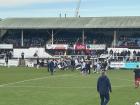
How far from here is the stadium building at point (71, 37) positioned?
7775 cm

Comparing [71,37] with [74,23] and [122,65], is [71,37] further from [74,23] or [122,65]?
[122,65]

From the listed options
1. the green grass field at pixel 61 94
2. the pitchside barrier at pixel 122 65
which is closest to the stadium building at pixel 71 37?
the pitchside barrier at pixel 122 65

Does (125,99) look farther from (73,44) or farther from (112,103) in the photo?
(73,44)

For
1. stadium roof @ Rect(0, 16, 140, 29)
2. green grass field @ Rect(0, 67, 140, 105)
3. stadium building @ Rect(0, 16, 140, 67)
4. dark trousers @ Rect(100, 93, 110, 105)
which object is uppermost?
stadium roof @ Rect(0, 16, 140, 29)

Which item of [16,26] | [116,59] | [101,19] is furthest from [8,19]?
[116,59]

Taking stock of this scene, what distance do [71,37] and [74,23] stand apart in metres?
2.18

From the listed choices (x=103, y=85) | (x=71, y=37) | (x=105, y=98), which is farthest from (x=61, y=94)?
(x=71, y=37)

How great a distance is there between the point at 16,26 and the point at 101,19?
1310 cm

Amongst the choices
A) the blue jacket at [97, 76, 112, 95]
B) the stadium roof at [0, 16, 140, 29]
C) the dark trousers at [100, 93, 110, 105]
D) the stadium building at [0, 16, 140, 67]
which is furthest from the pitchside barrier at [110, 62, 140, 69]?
the blue jacket at [97, 76, 112, 95]

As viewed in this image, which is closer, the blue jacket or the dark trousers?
the blue jacket

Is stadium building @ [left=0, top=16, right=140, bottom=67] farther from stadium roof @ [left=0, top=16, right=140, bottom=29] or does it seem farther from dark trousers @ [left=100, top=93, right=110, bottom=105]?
dark trousers @ [left=100, top=93, right=110, bottom=105]

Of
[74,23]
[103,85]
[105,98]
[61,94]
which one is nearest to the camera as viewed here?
[103,85]

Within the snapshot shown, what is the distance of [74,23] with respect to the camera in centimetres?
8669

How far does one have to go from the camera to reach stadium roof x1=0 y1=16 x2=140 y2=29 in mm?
82562
